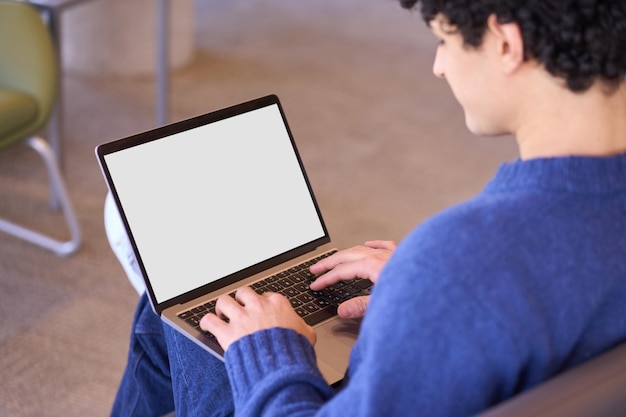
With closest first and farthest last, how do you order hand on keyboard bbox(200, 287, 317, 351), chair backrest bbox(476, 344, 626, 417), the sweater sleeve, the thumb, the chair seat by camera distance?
chair backrest bbox(476, 344, 626, 417) < the sweater sleeve < hand on keyboard bbox(200, 287, 317, 351) < the thumb < the chair seat

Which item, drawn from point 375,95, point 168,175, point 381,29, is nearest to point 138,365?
point 168,175

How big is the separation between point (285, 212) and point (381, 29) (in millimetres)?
3358

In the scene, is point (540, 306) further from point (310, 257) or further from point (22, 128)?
point (22, 128)

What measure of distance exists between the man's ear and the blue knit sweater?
0.10 m

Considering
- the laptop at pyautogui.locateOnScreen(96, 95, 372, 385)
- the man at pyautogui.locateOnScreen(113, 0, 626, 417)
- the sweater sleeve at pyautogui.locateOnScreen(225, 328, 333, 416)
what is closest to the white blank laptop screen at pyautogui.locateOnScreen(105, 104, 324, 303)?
the laptop at pyautogui.locateOnScreen(96, 95, 372, 385)

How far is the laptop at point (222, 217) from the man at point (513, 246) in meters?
0.33

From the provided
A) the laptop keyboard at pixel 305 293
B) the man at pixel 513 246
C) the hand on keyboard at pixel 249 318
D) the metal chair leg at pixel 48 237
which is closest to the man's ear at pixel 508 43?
the man at pixel 513 246

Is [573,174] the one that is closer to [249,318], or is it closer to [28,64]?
[249,318]

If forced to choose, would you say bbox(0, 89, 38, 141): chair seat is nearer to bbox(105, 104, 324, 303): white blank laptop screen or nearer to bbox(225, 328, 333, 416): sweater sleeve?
bbox(105, 104, 324, 303): white blank laptop screen

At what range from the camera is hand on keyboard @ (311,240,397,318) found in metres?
1.25

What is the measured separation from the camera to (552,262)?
34.6 inches

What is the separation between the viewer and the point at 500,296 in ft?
2.80

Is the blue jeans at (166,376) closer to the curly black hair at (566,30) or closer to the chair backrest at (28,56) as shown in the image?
the curly black hair at (566,30)

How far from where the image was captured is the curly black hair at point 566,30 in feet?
2.83
